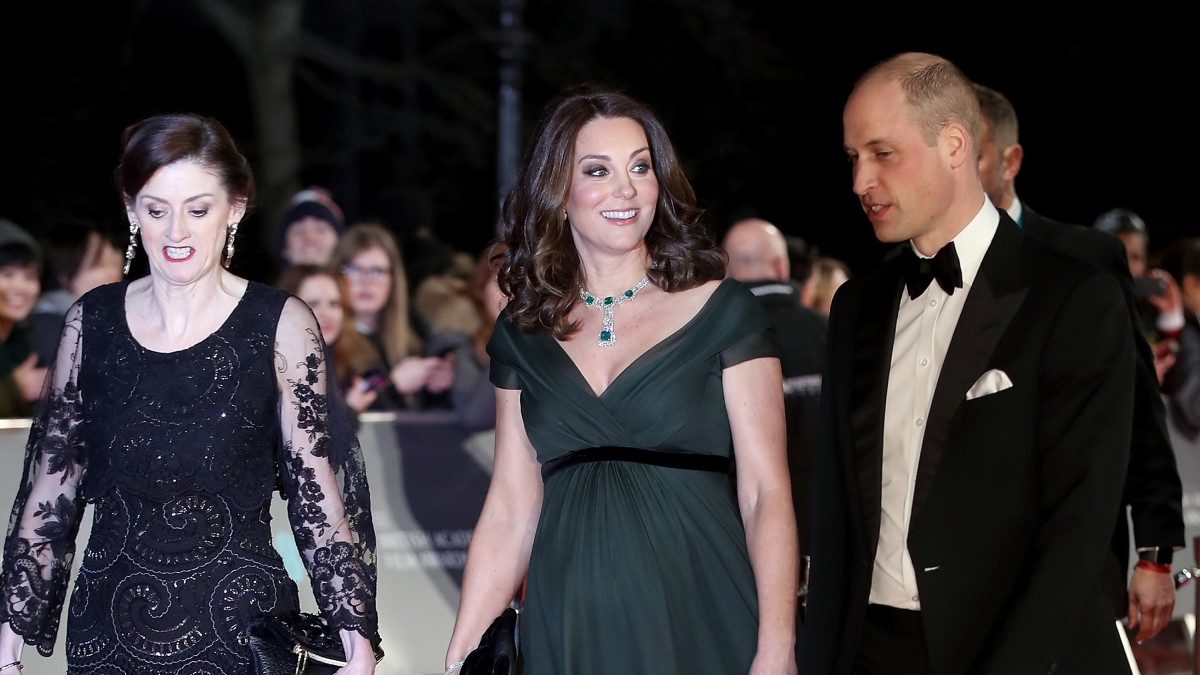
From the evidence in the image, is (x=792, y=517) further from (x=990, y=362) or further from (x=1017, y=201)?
(x=1017, y=201)

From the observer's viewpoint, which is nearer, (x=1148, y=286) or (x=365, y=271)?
(x=365, y=271)

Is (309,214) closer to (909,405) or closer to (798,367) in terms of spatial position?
(798,367)

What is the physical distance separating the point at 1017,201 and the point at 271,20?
45.7ft

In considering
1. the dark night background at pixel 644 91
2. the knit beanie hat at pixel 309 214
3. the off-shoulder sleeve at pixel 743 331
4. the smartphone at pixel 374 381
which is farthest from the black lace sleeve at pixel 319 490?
the dark night background at pixel 644 91

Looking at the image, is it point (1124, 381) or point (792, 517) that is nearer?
point (1124, 381)

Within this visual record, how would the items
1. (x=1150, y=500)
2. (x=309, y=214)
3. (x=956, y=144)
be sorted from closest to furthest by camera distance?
(x=956, y=144)
(x=1150, y=500)
(x=309, y=214)

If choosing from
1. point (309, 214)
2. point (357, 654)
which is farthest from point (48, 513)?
point (309, 214)

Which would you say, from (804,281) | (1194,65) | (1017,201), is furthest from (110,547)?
(1194,65)

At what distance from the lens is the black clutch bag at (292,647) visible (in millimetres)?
3561

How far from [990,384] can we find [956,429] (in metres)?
0.12

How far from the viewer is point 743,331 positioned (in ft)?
12.0

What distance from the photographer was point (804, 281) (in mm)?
9484

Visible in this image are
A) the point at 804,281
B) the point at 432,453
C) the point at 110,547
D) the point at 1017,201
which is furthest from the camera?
the point at 804,281

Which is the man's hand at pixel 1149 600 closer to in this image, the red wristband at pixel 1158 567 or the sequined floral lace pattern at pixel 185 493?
the red wristband at pixel 1158 567
